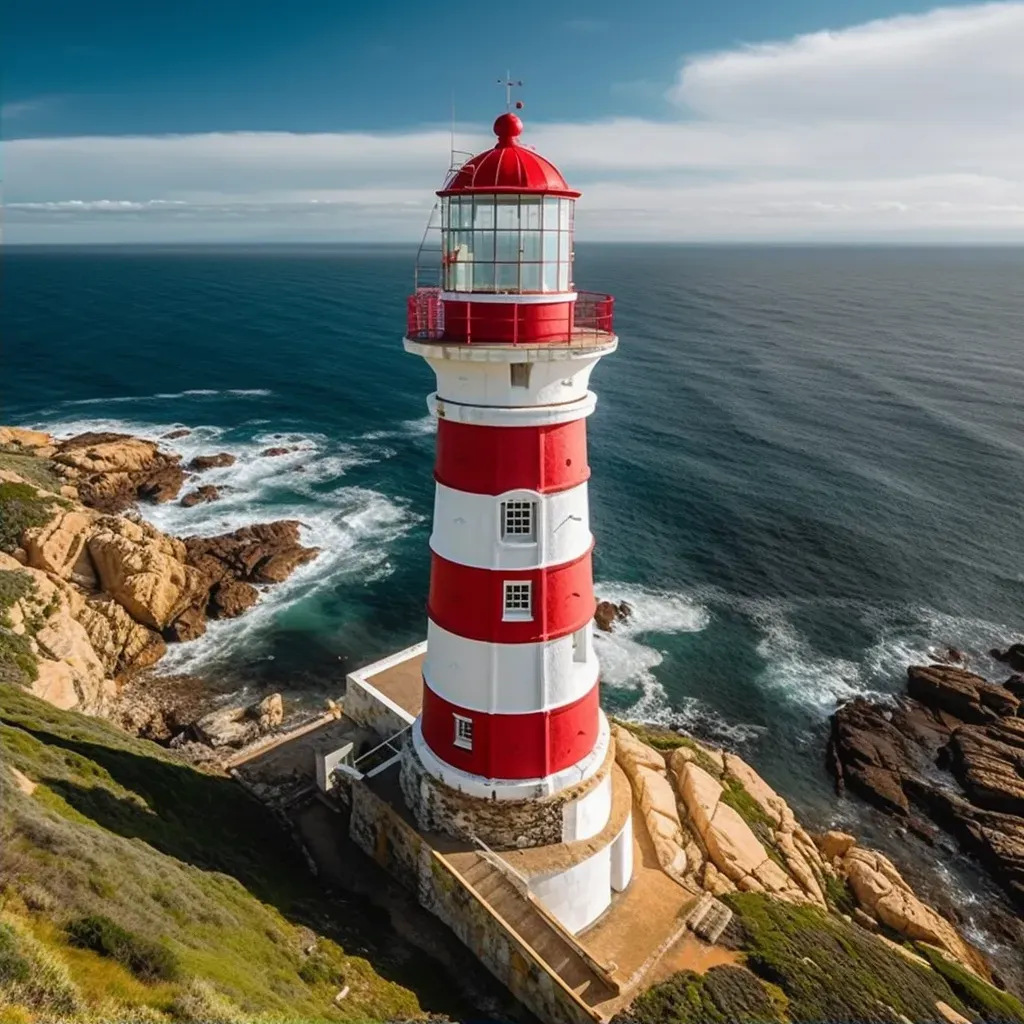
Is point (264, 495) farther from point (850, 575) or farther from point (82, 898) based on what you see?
point (82, 898)

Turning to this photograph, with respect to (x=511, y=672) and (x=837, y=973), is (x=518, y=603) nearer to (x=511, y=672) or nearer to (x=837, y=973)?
(x=511, y=672)

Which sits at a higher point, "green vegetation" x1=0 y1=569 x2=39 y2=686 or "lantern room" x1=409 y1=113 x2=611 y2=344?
"lantern room" x1=409 y1=113 x2=611 y2=344

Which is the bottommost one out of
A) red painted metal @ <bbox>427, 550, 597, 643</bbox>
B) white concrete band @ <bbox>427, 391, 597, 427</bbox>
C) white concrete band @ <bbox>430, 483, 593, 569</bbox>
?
red painted metal @ <bbox>427, 550, 597, 643</bbox>

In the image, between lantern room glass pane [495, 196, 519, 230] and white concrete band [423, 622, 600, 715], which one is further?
white concrete band [423, 622, 600, 715]

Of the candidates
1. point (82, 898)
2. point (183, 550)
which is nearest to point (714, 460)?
point (183, 550)

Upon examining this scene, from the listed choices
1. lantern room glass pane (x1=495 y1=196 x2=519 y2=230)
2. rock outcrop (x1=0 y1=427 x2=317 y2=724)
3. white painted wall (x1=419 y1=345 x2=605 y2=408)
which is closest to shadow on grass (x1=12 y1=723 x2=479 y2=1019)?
rock outcrop (x1=0 y1=427 x2=317 y2=724)

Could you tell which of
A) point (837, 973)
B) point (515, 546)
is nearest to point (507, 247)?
point (515, 546)

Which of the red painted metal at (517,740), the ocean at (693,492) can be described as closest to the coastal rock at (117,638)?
the ocean at (693,492)

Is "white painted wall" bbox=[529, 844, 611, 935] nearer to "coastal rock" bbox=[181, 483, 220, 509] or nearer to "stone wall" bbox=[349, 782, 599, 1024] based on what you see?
"stone wall" bbox=[349, 782, 599, 1024]

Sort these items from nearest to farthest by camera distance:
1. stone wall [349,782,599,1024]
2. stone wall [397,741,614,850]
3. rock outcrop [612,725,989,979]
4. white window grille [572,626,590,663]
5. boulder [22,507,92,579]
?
stone wall [349,782,599,1024], white window grille [572,626,590,663], stone wall [397,741,614,850], rock outcrop [612,725,989,979], boulder [22,507,92,579]
